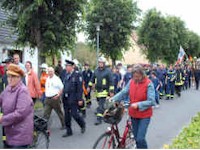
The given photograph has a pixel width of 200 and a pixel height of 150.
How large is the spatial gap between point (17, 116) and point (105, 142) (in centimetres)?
199

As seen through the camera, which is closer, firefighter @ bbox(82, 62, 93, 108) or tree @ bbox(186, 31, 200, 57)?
firefighter @ bbox(82, 62, 93, 108)

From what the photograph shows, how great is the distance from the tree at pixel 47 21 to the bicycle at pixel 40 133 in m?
8.07

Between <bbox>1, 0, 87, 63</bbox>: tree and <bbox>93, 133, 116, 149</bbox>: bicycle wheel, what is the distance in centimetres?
880

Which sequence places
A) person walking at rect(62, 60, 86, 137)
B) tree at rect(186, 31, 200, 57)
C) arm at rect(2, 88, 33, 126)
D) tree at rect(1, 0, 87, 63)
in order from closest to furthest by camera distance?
arm at rect(2, 88, 33, 126) → person walking at rect(62, 60, 86, 137) → tree at rect(1, 0, 87, 63) → tree at rect(186, 31, 200, 57)

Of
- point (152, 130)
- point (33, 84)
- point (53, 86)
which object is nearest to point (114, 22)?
point (152, 130)

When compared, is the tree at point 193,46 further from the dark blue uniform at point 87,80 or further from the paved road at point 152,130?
the dark blue uniform at point 87,80

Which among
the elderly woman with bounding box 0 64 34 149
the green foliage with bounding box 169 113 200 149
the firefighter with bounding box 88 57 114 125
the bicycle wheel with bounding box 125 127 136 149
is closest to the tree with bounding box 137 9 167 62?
the firefighter with bounding box 88 57 114 125

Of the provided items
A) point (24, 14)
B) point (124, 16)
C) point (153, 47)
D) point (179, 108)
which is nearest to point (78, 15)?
point (24, 14)

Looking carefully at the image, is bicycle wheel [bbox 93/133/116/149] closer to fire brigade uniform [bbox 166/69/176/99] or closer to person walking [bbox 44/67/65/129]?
person walking [bbox 44/67/65/129]

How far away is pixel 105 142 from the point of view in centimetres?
652

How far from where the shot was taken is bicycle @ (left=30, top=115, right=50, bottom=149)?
688 centimetres

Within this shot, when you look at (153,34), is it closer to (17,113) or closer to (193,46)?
(17,113)

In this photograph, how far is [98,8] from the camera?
80.8ft

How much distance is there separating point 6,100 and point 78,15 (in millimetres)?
10885
